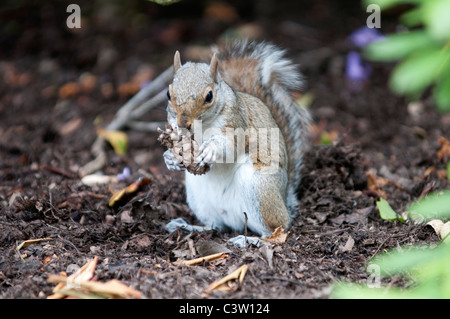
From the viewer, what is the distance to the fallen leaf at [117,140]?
12.3 ft

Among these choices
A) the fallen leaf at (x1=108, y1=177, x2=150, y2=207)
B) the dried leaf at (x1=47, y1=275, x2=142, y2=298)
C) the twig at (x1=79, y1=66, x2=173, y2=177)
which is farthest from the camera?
the twig at (x1=79, y1=66, x2=173, y2=177)

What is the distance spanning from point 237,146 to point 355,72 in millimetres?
2315

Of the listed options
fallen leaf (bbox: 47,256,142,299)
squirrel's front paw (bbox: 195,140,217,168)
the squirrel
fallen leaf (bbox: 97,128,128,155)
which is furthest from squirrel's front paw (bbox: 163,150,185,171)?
fallen leaf (bbox: 97,128,128,155)

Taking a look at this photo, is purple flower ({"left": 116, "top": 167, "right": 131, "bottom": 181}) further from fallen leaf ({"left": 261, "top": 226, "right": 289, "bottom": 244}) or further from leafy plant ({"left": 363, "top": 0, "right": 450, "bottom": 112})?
leafy plant ({"left": 363, "top": 0, "right": 450, "bottom": 112})

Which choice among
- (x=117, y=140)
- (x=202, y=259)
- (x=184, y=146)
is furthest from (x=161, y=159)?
(x=202, y=259)

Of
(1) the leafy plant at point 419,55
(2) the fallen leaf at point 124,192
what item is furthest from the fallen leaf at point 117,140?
(1) the leafy plant at point 419,55

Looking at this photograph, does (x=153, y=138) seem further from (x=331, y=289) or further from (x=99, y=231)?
(x=331, y=289)

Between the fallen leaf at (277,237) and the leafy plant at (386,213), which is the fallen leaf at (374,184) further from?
the fallen leaf at (277,237)

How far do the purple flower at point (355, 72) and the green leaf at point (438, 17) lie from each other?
3.75 metres

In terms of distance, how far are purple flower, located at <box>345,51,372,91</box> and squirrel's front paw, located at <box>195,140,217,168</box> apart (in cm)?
250

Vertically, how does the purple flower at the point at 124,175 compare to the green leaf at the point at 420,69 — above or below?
below

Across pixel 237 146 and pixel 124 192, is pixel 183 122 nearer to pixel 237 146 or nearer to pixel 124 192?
pixel 237 146

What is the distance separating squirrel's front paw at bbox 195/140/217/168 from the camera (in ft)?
7.82

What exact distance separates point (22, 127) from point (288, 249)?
2.66 metres
